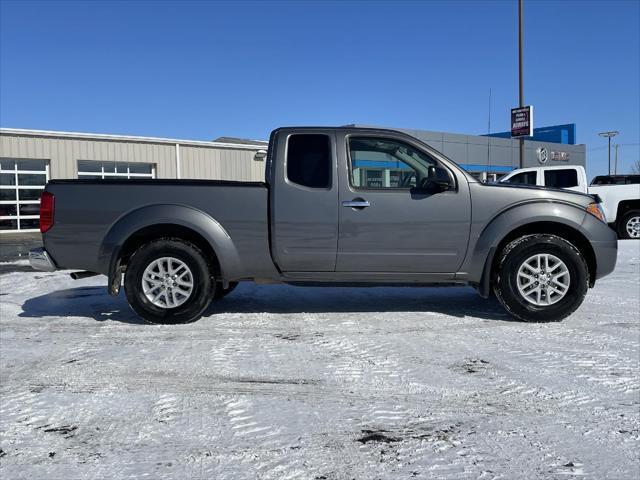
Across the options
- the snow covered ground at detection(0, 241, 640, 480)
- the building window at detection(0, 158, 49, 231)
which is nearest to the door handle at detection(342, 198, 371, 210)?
the snow covered ground at detection(0, 241, 640, 480)

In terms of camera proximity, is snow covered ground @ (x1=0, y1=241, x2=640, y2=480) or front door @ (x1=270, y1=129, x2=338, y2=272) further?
front door @ (x1=270, y1=129, x2=338, y2=272)

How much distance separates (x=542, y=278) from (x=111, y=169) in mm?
22399

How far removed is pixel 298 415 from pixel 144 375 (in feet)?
4.12

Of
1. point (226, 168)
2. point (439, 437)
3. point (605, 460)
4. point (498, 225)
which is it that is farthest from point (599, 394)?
point (226, 168)

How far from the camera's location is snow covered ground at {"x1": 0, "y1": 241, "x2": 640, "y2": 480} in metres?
2.29

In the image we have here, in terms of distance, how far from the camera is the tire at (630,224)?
13.9 m

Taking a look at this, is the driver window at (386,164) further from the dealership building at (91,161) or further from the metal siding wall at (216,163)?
the metal siding wall at (216,163)

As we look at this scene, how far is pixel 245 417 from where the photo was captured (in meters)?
2.76

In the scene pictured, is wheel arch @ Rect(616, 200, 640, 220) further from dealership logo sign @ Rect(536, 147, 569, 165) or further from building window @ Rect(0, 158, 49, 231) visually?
dealership logo sign @ Rect(536, 147, 569, 165)

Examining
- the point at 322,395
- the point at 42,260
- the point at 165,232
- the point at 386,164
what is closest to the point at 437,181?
the point at 386,164

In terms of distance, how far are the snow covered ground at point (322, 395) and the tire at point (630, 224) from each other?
407 inches

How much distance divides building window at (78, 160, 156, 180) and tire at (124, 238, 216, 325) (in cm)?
1881

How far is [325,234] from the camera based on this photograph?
4852 millimetres

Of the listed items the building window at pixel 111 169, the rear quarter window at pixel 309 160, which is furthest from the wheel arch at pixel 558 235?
the building window at pixel 111 169
